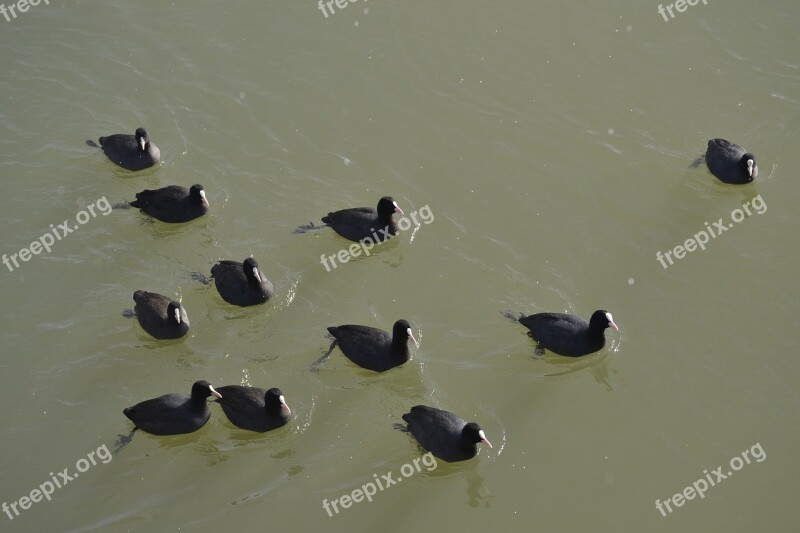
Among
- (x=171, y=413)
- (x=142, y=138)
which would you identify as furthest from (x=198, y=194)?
(x=171, y=413)

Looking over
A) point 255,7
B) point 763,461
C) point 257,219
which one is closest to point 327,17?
point 255,7

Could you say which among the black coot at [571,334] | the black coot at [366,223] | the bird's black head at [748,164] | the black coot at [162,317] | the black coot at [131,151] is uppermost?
the black coot at [131,151]

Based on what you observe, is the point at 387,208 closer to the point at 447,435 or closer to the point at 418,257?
the point at 418,257

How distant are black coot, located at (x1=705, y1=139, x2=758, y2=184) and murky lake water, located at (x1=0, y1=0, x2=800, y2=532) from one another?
292 mm

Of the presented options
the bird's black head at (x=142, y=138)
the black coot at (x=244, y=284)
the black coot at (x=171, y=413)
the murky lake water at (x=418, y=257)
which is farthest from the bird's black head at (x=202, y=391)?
the bird's black head at (x=142, y=138)

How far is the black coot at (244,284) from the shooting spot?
12.5 metres

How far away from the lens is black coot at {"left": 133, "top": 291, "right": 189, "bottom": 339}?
12086mm

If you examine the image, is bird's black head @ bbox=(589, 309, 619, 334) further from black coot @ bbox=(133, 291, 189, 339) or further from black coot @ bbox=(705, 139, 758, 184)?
black coot @ bbox=(133, 291, 189, 339)

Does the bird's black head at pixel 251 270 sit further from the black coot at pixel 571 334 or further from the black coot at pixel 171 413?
the black coot at pixel 571 334

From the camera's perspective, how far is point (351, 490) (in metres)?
10.7

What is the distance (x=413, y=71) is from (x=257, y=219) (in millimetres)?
4295

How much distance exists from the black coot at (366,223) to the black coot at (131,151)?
3.10 m

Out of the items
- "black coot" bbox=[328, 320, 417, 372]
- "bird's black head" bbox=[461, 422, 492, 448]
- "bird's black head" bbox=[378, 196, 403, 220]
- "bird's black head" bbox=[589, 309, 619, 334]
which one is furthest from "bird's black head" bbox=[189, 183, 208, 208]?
"bird's black head" bbox=[589, 309, 619, 334]

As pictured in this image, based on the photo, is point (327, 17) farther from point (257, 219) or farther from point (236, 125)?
point (257, 219)
